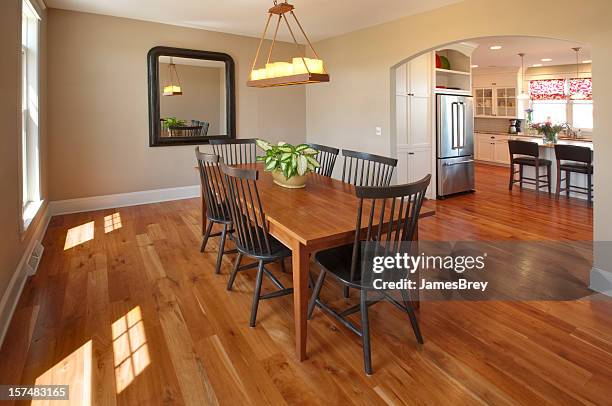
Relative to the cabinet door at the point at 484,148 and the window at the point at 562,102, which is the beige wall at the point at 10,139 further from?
the window at the point at 562,102

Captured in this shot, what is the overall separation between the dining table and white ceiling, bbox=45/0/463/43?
2783 mm

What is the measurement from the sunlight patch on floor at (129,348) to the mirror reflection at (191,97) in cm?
377

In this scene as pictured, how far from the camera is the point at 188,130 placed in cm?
587

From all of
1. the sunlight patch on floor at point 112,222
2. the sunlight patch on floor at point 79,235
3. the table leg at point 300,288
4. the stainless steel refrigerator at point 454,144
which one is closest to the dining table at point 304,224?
the table leg at point 300,288

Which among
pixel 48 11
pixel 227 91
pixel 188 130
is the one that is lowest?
pixel 188 130

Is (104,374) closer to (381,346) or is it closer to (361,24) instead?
(381,346)

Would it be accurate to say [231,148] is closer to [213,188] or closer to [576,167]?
[213,188]

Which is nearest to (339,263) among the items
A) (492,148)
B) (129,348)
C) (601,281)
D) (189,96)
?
(129,348)

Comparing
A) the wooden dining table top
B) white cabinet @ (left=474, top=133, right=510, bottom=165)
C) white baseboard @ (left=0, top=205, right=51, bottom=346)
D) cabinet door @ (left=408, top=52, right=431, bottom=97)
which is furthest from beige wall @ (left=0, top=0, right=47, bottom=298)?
white cabinet @ (left=474, top=133, right=510, bottom=165)

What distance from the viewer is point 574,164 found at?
584cm

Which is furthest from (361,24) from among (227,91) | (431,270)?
(431,270)

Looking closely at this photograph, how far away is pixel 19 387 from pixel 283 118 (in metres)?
5.48

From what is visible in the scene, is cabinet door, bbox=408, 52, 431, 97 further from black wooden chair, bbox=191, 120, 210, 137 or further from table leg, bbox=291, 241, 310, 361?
table leg, bbox=291, 241, 310, 361

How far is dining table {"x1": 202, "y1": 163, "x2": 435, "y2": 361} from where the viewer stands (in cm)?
191
